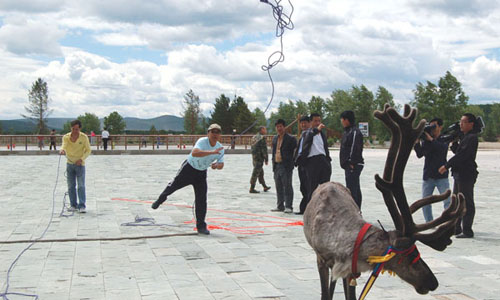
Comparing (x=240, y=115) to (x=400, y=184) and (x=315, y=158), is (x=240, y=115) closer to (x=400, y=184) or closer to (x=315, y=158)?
(x=315, y=158)

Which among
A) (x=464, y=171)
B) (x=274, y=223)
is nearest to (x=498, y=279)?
(x=464, y=171)

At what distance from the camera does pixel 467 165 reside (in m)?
7.60

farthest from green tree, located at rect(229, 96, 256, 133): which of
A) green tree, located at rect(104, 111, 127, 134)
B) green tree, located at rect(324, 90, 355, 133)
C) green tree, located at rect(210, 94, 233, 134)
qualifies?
green tree, located at rect(104, 111, 127, 134)

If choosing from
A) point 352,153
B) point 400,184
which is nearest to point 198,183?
point 352,153

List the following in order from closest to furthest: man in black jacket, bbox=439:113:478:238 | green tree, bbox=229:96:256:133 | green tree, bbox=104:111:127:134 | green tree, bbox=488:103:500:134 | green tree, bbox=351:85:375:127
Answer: man in black jacket, bbox=439:113:478:238, green tree, bbox=229:96:256:133, green tree, bbox=351:85:375:127, green tree, bbox=488:103:500:134, green tree, bbox=104:111:127:134

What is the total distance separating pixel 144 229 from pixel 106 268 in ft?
8.17

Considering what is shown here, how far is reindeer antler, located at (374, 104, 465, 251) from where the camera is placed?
3.31 meters

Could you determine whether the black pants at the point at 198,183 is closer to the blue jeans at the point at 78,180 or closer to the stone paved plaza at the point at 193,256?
the stone paved plaza at the point at 193,256

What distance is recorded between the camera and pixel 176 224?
889 cm

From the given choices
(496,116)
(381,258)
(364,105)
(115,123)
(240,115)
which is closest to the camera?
(381,258)

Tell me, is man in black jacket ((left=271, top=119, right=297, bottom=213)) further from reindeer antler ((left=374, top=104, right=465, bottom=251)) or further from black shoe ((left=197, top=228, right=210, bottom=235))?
reindeer antler ((left=374, top=104, right=465, bottom=251))

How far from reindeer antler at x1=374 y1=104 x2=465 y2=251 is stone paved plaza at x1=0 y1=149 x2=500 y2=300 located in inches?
69.3

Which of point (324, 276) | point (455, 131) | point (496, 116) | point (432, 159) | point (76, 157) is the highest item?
point (496, 116)

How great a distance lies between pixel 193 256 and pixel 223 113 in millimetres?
81970
